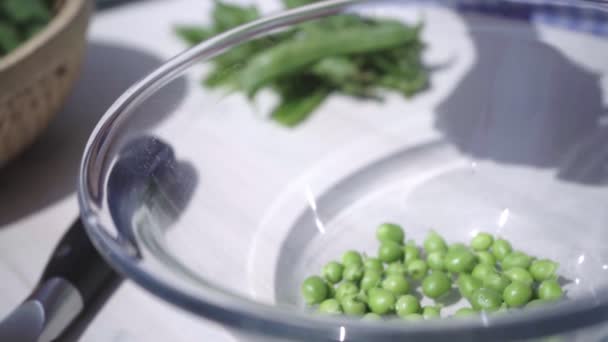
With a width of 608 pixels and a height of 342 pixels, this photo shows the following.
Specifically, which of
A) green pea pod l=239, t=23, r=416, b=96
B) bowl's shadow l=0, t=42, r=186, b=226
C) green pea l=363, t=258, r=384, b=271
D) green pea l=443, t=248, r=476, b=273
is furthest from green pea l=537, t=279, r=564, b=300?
green pea pod l=239, t=23, r=416, b=96

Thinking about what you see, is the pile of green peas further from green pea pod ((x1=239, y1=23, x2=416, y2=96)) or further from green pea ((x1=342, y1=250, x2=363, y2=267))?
green pea pod ((x1=239, y1=23, x2=416, y2=96))

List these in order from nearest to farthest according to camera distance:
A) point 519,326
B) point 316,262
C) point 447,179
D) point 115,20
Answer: point 519,326
point 316,262
point 447,179
point 115,20

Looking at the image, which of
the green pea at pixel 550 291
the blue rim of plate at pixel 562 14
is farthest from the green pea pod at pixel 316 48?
the green pea at pixel 550 291

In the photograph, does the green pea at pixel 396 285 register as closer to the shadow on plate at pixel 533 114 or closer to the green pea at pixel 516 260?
the green pea at pixel 516 260

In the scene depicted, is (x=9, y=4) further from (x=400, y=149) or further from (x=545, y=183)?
(x=545, y=183)

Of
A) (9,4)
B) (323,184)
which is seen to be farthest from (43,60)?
(323,184)

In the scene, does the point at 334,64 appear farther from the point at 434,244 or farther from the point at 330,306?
the point at 330,306

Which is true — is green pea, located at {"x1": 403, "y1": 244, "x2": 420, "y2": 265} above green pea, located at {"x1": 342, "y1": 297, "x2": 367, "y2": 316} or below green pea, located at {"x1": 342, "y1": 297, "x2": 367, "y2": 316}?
below
